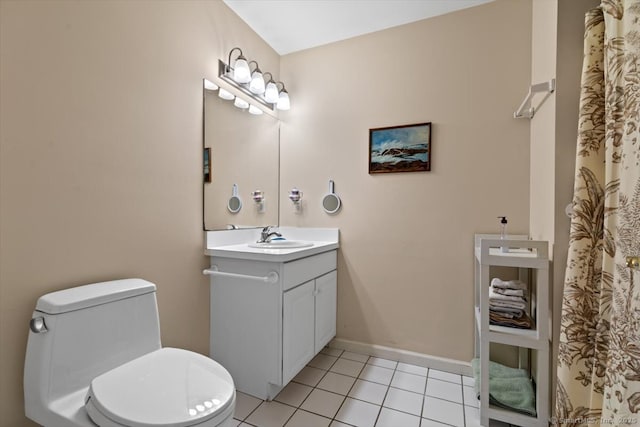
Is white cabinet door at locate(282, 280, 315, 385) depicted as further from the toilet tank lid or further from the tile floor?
the toilet tank lid

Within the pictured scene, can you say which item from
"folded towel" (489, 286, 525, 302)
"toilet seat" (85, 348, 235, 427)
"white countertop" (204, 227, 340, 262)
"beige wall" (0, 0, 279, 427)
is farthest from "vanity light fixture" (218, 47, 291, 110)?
"folded towel" (489, 286, 525, 302)

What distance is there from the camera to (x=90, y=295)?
107 cm

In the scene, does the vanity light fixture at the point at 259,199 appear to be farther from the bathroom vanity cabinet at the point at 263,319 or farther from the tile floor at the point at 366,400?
the tile floor at the point at 366,400

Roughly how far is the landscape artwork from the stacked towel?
0.89 m

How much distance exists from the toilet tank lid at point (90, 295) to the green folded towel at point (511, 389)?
5.67 feet

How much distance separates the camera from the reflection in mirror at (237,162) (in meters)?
1.82

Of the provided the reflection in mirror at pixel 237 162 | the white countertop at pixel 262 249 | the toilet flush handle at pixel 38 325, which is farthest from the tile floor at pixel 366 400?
the reflection in mirror at pixel 237 162

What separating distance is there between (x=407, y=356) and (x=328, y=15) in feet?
7.95

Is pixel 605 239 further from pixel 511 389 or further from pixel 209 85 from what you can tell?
pixel 209 85

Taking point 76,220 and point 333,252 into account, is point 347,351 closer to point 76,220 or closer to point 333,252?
point 333,252

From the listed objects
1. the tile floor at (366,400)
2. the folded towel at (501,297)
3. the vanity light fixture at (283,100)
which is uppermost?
the vanity light fixture at (283,100)

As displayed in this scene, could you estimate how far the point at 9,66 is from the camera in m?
0.97

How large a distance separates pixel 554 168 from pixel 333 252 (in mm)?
1399

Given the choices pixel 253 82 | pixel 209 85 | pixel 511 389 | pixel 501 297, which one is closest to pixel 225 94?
pixel 209 85
